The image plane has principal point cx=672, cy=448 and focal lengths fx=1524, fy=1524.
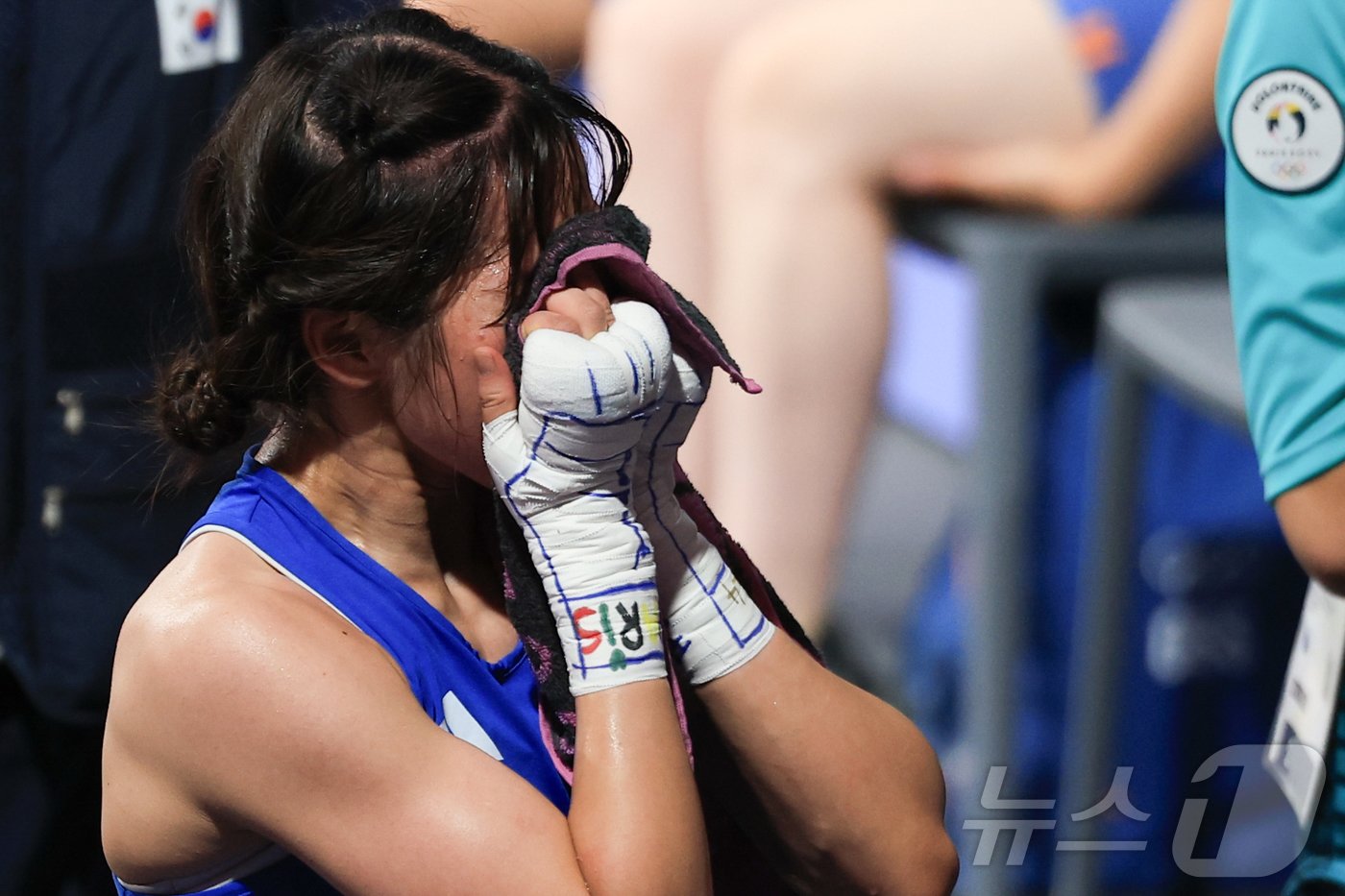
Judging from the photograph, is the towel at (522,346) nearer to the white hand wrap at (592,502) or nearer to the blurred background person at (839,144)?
the white hand wrap at (592,502)

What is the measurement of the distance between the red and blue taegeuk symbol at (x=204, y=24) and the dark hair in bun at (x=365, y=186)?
72cm

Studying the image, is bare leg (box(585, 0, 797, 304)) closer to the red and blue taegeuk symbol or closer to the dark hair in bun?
the red and blue taegeuk symbol

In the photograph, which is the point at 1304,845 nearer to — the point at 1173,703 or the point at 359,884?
the point at 359,884

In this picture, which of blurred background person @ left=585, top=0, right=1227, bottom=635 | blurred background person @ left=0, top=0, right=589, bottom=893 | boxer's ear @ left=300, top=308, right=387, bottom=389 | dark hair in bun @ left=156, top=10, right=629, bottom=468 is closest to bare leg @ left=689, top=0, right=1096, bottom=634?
blurred background person @ left=585, top=0, right=1227, bottom=635

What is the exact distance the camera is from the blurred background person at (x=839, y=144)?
9.40 feet

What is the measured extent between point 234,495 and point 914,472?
208 cm

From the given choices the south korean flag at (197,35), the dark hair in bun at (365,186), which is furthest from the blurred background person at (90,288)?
the dark hair in bun at (365,186)

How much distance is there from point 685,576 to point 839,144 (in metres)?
1.92

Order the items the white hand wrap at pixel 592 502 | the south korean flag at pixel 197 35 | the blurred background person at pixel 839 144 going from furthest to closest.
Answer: the blurred background person at pixel 839 144, the south korean flag at pixel 197 35, the white hand wrap at pixel 592 502

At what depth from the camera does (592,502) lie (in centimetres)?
117

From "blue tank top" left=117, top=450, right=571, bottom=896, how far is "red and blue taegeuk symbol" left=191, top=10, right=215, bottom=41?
35.9 inches

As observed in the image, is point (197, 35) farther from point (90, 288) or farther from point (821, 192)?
point (821, 192)

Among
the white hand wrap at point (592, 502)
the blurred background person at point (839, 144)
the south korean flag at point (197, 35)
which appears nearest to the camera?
the white hand wrap at point (592, 502)

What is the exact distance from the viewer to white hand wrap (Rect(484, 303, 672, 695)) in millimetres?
1133
